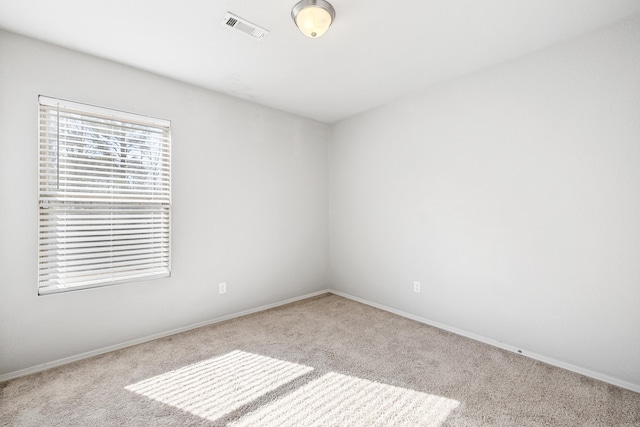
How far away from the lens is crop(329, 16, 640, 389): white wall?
79.7 inches

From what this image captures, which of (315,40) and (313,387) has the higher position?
(315,40)

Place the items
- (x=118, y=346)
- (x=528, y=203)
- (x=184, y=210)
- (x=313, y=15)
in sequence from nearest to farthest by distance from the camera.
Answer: (x=313, y=15) → (x=528, y=203) → (x=118, y=346) → (x=184, y=210)

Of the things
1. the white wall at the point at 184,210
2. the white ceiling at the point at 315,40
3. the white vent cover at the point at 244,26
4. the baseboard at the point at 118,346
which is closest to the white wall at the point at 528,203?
the white ceiling at the point at 315,40

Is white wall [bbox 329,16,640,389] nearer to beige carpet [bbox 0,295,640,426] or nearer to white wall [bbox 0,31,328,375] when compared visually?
beige carpet [bbox 0,295,640,426]

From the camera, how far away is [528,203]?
7.90ft

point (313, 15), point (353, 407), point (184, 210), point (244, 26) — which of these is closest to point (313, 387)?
point (353, 407)

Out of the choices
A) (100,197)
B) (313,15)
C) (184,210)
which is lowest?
(184,210)

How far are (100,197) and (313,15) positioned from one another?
87.2 inches

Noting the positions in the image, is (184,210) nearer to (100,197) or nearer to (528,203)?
(100,197)

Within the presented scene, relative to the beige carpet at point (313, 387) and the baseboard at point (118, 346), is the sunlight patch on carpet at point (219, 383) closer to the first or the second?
the beige carpet at point (313, 387)

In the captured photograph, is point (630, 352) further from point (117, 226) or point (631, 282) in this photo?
point (117, 226)

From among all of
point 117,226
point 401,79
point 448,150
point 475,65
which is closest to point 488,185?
point 448,150

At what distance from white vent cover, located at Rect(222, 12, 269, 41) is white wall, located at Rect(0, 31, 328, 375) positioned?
1.16m

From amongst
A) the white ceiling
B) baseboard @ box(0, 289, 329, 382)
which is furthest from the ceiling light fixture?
baseboard @ box(0, 289, 329, 382)
